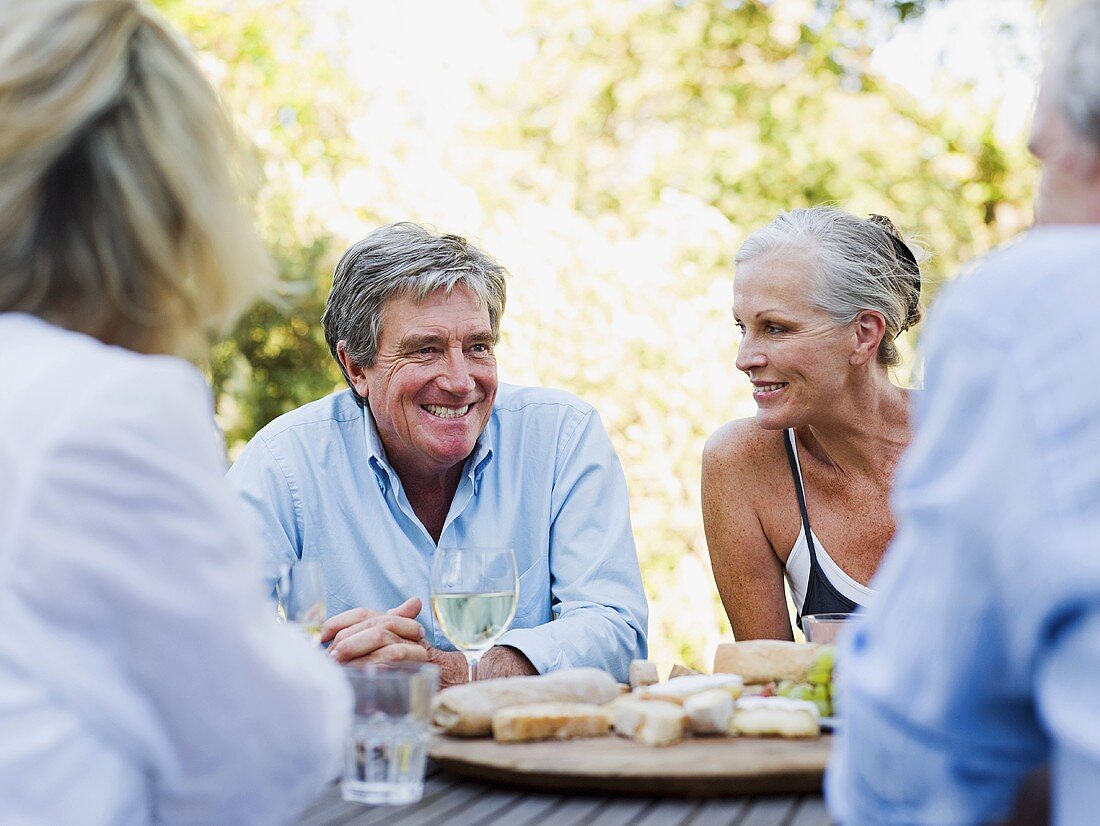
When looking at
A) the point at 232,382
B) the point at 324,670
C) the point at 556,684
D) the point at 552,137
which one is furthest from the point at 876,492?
the point at 552,137

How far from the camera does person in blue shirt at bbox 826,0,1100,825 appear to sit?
0.90 m

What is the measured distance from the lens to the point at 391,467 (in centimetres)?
296

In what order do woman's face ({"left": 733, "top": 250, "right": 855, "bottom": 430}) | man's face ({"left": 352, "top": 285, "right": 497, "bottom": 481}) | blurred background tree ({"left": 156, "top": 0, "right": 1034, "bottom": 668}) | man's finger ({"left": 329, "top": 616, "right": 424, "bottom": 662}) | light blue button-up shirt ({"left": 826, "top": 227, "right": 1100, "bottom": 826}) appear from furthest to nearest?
1. blurred background tree ({"left": 156, "top": 0, "right": 1034, "bottom": 668})
2. woman's face ({"left": 733, "top": 250, "right": 855, "bottom": 430})
3. man's face ({"left": 352, "top": 285, "right": 497, "bottom": 481})
4. man's finger ({"left": 329, "top": 616, "right": 424, "bottom": 662})
5. light blue button-up shirt ({"left": 826, "top": 227, "right": 1100, "bottom": 826})

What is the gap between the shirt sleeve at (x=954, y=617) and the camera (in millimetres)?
919

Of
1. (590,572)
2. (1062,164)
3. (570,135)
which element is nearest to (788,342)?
(590,572)

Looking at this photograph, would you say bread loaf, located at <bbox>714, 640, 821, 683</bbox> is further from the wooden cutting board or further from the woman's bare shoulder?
the woman's bare shoulder

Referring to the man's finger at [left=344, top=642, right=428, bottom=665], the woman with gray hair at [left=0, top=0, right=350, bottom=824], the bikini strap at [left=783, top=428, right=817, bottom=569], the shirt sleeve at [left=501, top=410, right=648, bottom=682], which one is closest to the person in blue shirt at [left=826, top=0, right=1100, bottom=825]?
the woman with gray hair at [left=0, top=0, right=350, bottom=824]

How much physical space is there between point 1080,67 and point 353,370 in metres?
2.24

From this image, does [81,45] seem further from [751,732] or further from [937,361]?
[751,732]

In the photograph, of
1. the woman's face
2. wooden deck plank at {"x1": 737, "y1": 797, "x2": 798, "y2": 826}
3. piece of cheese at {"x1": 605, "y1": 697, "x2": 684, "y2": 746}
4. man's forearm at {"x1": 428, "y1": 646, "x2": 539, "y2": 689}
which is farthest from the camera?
the woman's face

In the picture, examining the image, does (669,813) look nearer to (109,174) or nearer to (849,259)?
(109,174)

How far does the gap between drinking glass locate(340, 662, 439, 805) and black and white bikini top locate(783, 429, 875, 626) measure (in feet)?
5.45

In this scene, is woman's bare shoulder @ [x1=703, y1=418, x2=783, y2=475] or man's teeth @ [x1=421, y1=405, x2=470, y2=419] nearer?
man's teeth @ [x1=421, y1=405, x2=470, y2=419]

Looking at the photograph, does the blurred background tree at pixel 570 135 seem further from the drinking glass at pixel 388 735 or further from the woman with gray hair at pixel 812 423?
the drinking glass at pixel 388 735
